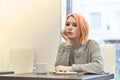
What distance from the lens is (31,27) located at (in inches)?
139

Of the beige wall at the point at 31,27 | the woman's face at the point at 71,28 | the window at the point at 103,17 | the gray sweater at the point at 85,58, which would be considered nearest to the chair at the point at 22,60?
the beige wall at the point at 31,27

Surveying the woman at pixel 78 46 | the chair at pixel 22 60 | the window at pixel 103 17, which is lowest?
the chair at pixel 22 60

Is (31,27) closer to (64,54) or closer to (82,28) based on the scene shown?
(64,54)

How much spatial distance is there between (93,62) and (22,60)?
151 cm

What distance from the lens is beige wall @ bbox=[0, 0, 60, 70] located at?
340cm

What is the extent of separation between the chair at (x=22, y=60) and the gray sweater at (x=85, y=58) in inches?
43.2

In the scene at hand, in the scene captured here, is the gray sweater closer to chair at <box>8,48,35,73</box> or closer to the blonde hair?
the blonde hair

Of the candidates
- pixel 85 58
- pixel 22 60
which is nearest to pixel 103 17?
pixel 22 60

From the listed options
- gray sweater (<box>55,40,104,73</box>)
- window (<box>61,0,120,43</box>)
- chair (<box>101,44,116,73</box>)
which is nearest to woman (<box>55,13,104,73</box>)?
gray sweater (<box>55,40,104,73</box>)

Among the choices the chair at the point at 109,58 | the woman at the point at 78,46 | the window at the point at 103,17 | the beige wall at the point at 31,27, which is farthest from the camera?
the beige wall at the point at 31,27

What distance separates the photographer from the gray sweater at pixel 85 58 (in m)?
1.96

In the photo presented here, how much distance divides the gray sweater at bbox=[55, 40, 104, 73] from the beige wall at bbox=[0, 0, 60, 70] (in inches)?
43.5

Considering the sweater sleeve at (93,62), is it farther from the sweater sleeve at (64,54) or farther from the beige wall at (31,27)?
the beige wall at (31,27)

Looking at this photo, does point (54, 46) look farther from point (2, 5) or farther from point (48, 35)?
point (2, 5)
